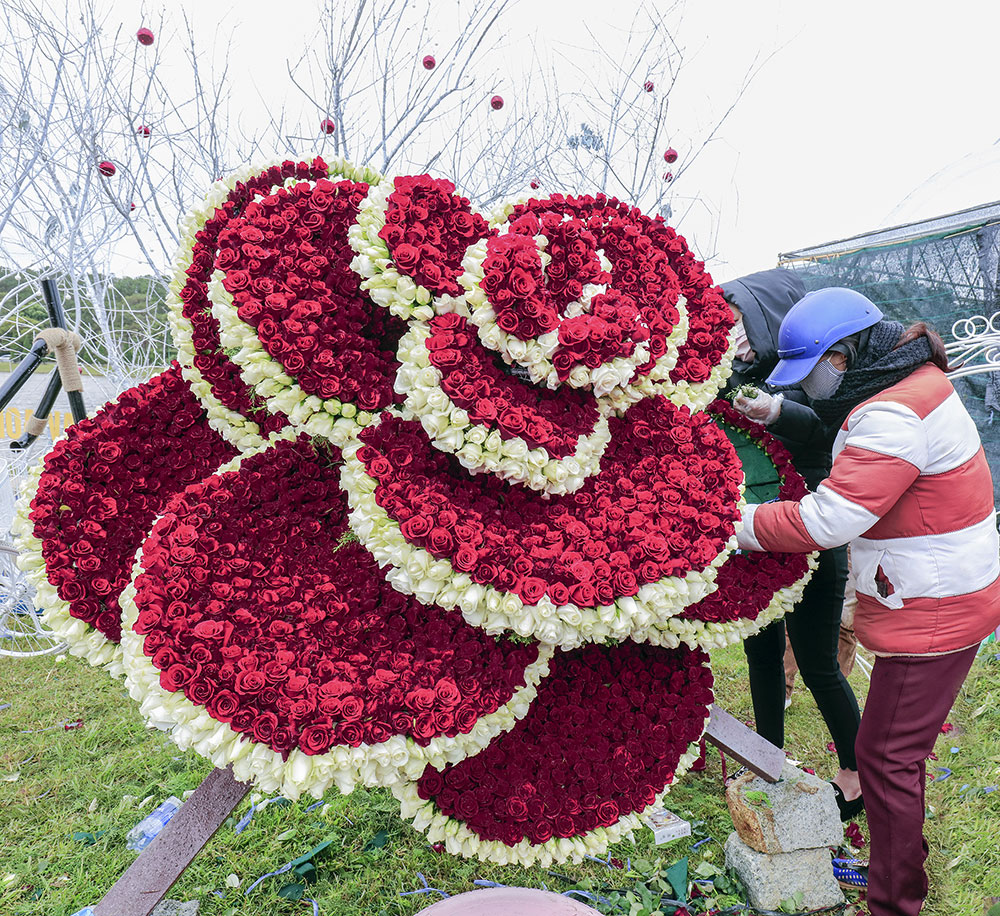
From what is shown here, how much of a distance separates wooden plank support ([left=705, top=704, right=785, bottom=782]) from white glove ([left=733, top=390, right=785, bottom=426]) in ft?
3.18

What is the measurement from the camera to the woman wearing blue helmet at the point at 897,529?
69.4 inches

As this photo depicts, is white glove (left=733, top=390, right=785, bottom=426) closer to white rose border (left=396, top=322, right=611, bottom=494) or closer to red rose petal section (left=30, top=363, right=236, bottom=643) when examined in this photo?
white rose border (left=396, top=322, right=611, bottom=494)

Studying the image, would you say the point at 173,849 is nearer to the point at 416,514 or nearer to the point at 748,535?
the point at 416,514

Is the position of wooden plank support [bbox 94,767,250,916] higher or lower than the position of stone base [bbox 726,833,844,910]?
higher

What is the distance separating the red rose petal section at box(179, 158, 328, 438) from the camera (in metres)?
1.49

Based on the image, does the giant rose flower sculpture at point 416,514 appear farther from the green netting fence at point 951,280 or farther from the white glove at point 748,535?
the green netting fence at point 951,280

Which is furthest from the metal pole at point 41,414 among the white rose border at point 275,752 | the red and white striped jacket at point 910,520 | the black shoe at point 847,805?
the black shoe at point 847,805

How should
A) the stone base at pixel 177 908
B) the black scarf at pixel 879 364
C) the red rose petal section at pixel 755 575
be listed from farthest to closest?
1. the stone base at pixel 177 908
2. the black scarf at pixel 879 364
3. the red rose petal section at pixel 755 575

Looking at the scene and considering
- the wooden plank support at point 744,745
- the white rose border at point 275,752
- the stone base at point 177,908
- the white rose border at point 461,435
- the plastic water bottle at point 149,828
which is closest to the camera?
the white rose border at point 275,752

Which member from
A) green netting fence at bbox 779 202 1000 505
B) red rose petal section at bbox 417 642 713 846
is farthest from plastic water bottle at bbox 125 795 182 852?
green netting fence at bbox 779 202 1000 505

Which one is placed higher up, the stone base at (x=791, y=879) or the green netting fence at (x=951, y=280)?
the green netting fence at (x=951, y=280)

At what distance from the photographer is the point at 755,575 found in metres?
1.80

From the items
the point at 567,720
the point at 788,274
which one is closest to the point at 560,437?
the point at 567,720

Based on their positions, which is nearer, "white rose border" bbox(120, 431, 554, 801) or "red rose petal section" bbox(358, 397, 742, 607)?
"white rose border" bbox(120, 431, 554, 801)
